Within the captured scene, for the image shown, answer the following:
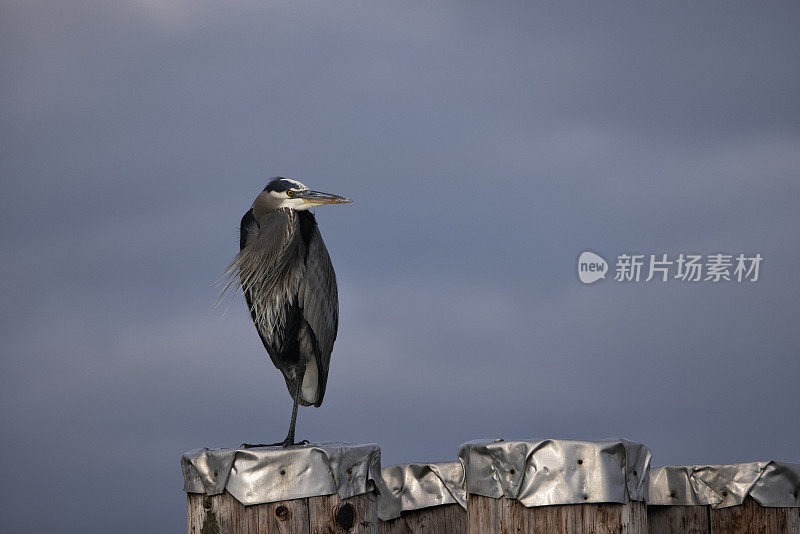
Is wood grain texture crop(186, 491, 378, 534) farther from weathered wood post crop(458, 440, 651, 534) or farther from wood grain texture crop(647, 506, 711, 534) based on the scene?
wood grain texture crop(647, 506, 711, 534)

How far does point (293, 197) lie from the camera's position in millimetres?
5562

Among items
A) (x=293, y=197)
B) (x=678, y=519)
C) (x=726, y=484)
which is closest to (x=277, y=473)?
(x=293, y=197)

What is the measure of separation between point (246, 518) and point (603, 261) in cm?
413

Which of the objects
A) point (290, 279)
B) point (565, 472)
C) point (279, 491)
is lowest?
point (279, 491)

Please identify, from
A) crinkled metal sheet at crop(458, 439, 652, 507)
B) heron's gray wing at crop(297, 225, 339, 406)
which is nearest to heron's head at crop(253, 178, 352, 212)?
heron's gray wing at crop(297, 225, 339, 406)

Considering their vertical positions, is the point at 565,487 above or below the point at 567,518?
above

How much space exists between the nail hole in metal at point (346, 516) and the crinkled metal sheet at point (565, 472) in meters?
0.70

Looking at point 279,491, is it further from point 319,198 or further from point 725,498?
point 725,498

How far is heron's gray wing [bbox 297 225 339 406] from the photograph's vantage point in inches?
216

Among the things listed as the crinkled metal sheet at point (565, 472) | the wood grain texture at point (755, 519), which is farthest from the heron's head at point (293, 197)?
the wood grain texture at point (755, 519)

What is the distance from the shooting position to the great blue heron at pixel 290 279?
5449 millimetres

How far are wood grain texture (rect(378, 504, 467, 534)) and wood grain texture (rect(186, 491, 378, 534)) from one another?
168cm

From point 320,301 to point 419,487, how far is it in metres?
1.54

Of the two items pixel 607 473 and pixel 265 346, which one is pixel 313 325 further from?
pixel 607 473
